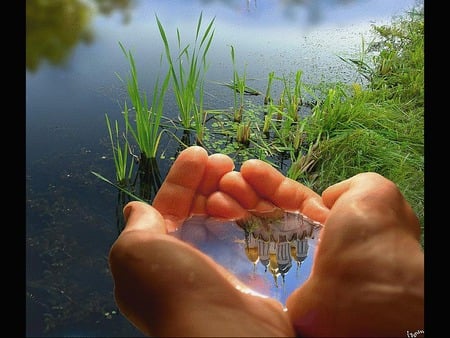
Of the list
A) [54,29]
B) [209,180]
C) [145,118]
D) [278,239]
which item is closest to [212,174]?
[209,180]

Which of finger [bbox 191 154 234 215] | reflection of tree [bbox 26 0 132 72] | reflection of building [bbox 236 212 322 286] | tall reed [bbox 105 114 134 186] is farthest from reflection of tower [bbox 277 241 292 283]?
reflection of tree [bbox 26 0 132 72]

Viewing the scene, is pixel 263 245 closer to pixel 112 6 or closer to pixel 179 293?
pixel 179 293

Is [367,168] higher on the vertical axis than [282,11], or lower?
lower

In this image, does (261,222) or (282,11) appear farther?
(282,11)

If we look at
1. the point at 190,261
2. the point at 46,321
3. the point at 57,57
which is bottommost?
the point at 46,321

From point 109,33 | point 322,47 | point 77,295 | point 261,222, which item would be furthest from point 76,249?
point 322,47
